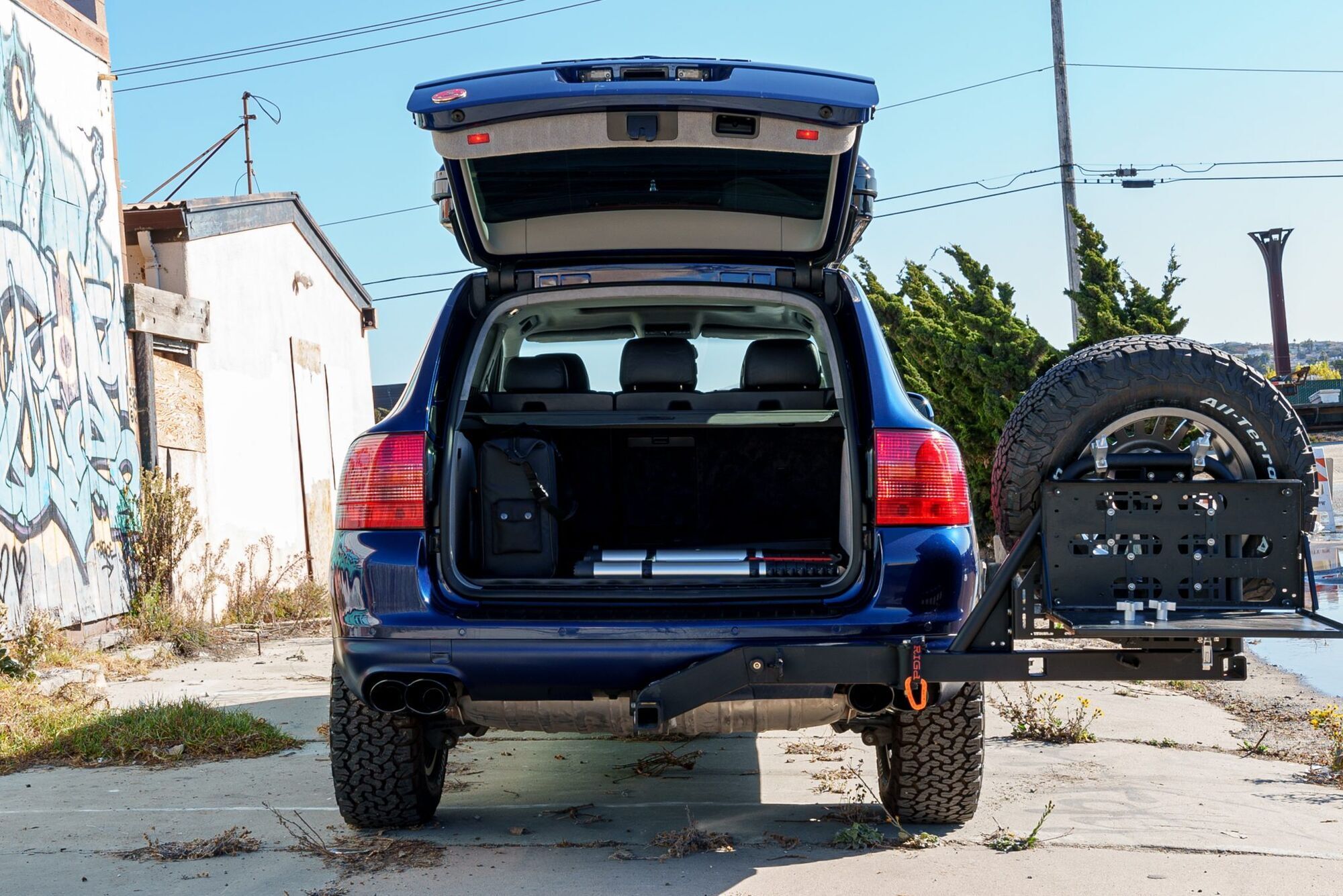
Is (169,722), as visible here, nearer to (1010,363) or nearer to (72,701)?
(72,701)

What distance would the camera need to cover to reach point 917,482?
11.7 ft

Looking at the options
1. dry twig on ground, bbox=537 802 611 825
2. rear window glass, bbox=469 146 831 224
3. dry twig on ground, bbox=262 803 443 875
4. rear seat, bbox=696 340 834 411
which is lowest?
dry twig on ground, bbox=537 802 611 825

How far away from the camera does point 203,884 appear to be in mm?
3504

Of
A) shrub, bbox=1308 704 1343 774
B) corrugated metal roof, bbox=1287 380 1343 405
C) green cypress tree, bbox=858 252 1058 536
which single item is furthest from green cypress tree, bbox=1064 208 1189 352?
corrugated metal roof, bbox=1287 380 1343 405

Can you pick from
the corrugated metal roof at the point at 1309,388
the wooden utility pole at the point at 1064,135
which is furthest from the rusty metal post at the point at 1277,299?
the wooden utility pole at the point at 1064,135

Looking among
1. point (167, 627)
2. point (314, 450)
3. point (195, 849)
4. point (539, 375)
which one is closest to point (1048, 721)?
point (539, 375)

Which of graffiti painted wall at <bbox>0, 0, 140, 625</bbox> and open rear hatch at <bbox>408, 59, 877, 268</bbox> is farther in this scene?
graffiti painted wall at <bbox>0, 0, 140, 625</bbox>

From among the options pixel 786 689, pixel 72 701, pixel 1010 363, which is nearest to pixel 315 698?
pixel 72 701

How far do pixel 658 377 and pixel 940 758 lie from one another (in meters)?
1.77

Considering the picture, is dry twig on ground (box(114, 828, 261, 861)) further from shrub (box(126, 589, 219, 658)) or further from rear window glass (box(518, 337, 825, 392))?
shrub (box(126, 589, 219, 658))

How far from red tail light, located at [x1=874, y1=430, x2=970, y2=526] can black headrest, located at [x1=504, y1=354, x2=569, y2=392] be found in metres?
1.54

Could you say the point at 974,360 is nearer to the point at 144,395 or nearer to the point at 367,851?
the point at 144,395

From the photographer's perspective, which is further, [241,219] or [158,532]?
[241,219]

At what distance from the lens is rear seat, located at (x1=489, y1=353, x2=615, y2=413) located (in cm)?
466
